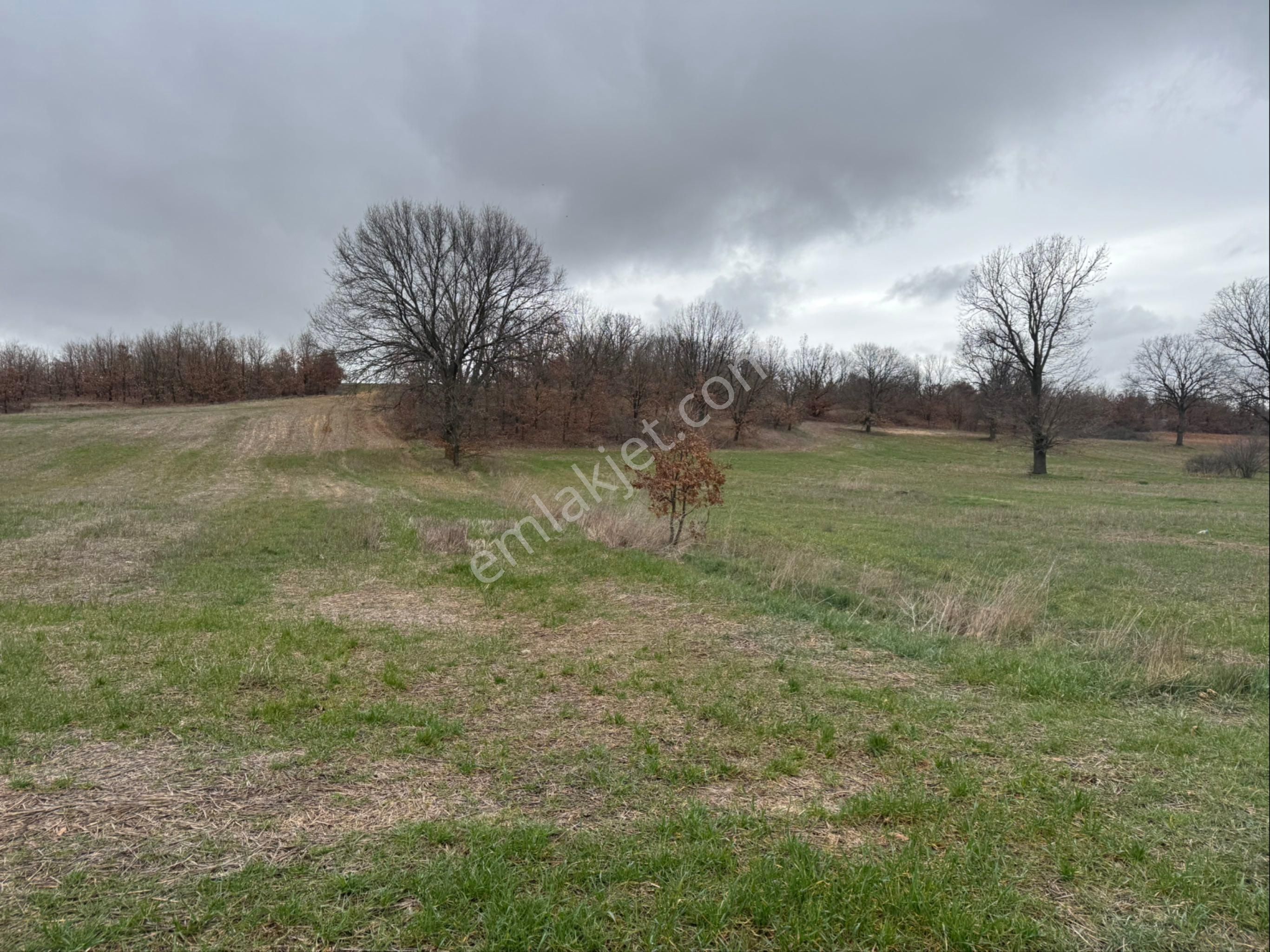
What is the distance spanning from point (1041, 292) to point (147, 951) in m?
46.5

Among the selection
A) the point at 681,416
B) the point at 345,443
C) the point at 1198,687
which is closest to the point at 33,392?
the point at 345,443

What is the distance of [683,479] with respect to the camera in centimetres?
1306

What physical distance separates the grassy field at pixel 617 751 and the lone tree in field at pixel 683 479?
1.68m

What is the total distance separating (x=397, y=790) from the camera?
3840 mm

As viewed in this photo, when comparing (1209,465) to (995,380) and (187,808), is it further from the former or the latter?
(187,808)

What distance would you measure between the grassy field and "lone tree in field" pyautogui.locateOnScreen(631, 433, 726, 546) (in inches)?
66.1

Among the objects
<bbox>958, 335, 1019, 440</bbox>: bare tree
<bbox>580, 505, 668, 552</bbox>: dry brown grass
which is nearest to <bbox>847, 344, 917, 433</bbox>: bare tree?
<bbox>958, 335, 1019, 440</bbox>: bare tree

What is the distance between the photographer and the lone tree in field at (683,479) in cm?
1297

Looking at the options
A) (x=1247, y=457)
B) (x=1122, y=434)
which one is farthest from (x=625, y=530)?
(x=1122, y=434)

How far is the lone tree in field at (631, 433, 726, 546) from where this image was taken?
1297 cm

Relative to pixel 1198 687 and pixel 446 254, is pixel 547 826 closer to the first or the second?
pixel 1198 687

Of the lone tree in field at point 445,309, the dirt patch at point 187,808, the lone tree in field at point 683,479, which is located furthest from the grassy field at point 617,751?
the lone tree in field at point 445,309

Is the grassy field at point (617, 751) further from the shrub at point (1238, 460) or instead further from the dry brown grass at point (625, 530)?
the shrub at point (1238, 460)

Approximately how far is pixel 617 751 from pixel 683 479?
8813mm
